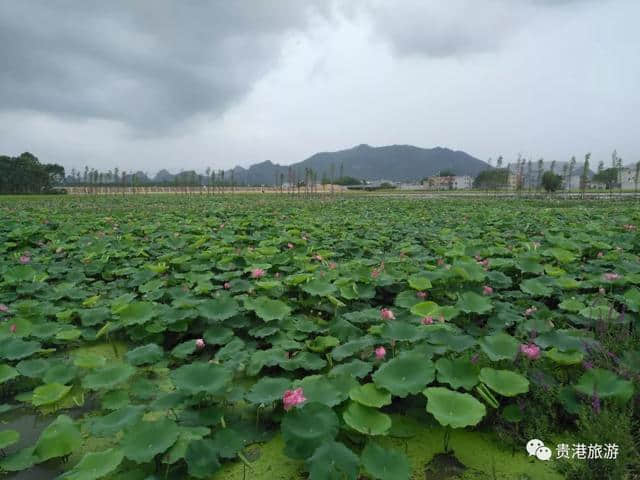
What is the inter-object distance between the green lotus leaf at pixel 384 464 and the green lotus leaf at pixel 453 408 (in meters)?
0.24

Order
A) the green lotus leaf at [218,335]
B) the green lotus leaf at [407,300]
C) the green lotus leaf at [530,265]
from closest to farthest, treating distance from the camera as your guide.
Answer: the green lotus leaf at [218,335], the green lotus leaf at [407,300], the green lotus leaf at [530,265]

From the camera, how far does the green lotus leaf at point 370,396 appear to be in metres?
1.83

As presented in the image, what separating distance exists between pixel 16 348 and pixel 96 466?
58.5 inches

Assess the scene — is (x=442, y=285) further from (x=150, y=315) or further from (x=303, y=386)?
(x=150, y=315)

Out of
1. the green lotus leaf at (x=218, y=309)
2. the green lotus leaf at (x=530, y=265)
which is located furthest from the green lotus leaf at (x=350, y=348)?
the green lotus leaf at (x=530, y=265)

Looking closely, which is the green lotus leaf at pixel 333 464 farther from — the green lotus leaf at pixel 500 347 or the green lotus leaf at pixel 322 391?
the green lotus leaf at pixel 500 347

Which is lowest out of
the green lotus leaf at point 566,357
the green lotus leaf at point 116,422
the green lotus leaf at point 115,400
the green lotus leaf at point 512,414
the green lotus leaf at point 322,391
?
the green lotus leaf at point 115,400

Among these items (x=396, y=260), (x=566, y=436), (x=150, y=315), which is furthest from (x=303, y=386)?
(x=396, y=260)

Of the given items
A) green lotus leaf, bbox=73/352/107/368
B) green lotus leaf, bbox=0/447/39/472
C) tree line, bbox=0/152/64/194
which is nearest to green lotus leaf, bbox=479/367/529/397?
green lotus leaf, bbox=0/447/39/472

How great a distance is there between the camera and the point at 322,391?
196 centimetres

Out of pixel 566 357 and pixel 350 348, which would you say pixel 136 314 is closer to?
pixel 350 348

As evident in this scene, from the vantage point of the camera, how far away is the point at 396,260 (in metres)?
4.67

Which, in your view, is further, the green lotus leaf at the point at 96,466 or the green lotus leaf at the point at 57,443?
the green lotus leaf at the point at 57,443

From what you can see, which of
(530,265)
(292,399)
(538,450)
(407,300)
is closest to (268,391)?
(292,399)
